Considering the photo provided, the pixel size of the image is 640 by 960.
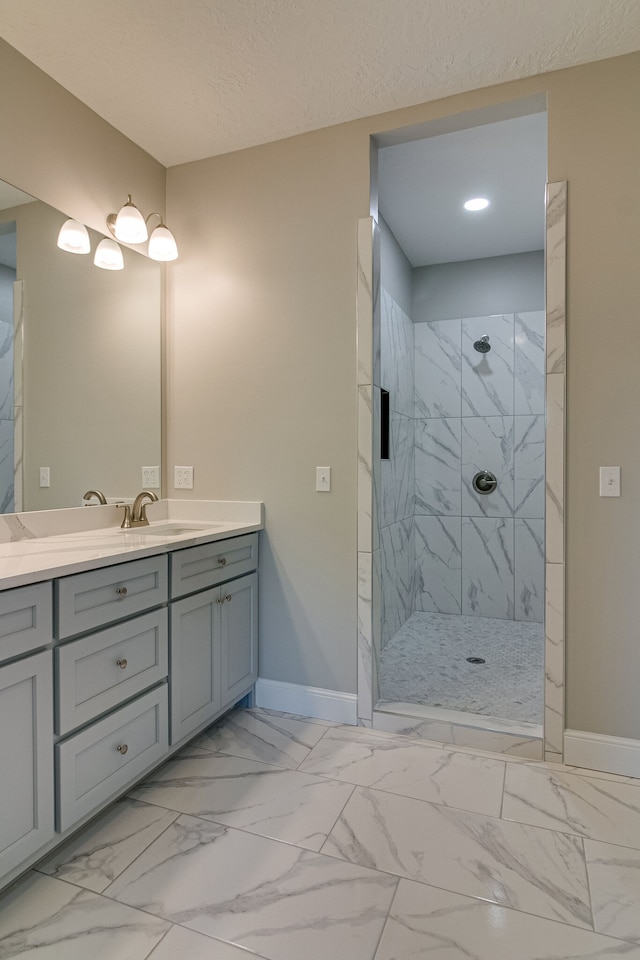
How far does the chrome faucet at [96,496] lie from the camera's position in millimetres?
2280

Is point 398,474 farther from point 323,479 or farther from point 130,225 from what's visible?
point 130,225

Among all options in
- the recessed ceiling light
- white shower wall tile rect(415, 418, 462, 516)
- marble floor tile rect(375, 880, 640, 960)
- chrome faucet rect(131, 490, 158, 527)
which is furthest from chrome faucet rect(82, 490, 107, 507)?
the recessed ceiling light

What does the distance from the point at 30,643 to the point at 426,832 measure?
1.30 meters

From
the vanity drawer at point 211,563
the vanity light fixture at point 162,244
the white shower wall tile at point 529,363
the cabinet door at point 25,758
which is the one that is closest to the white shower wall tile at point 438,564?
the white shower wall tile at point 529,363

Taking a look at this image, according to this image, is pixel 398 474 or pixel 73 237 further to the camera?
pixel 398 474

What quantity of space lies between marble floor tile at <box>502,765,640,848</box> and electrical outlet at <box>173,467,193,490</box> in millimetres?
1878

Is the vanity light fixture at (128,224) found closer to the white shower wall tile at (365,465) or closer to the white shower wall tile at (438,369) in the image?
the white shower wall tile at (365,465)

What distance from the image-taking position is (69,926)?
128 cm

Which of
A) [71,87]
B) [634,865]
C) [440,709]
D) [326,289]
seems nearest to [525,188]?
[326,289]

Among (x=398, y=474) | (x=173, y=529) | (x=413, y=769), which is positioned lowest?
(x=413, y=769)

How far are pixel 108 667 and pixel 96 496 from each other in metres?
0.94

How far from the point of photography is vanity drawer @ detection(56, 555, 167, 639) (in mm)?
1466

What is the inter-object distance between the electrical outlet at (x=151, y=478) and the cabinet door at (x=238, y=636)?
2.27ft

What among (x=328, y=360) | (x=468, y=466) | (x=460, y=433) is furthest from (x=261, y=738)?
(x=460, y=433)
